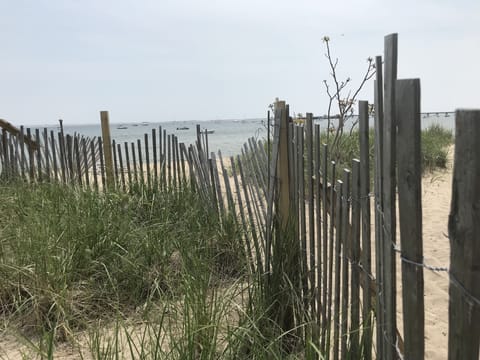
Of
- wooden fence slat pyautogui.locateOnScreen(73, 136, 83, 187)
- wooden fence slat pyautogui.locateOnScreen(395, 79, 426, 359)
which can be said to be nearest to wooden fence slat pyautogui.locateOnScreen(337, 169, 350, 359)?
wooden fence slat pyautogui.locateOnScreen(395, 79, 426, 359)

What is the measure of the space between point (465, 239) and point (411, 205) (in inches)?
8.5

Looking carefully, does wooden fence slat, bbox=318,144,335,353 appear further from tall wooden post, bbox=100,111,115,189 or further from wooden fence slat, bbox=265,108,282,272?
tall wooden post, bbox=100,111,115,189

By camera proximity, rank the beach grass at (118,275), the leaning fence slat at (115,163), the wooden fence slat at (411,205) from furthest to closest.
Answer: the leaning fence slat at (115,163)
the beach grass at (118,275)
the wooden fence slat at (411,205)

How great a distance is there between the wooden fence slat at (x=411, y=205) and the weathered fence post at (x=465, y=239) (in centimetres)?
17

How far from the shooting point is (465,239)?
2.73ft

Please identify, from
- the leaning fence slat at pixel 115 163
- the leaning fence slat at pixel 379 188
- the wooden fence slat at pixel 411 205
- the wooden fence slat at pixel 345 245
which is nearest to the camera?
the wooden fence slat at pixel 411 205

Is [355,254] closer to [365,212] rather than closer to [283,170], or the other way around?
[365,212]

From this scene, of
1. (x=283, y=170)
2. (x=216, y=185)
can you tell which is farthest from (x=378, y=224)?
Answer: (x=216, y=185)

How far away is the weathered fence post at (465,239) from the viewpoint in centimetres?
80

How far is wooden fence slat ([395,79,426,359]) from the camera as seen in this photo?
1.00m

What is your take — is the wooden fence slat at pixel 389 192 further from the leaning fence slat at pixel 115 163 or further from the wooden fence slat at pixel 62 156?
the wooden fence slat at pixel 62 156

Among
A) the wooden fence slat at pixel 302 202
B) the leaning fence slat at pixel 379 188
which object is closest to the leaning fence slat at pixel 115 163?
the wooden fence slat at pixel 302 202

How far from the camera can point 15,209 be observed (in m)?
4.08

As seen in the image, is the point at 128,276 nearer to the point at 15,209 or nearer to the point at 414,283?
the point at 15,209
